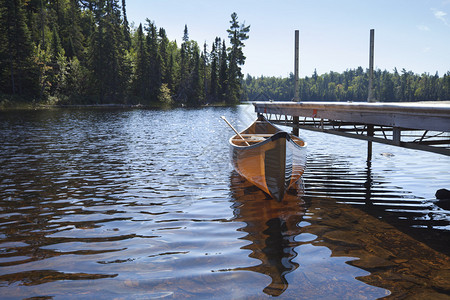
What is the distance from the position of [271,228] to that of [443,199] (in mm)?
5411

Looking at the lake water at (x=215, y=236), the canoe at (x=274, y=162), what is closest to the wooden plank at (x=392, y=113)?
the lake water at (x=215, y=236)

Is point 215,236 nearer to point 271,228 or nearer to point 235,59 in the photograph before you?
point 271,228

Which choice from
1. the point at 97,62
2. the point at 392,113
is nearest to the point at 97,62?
the point at 97,62

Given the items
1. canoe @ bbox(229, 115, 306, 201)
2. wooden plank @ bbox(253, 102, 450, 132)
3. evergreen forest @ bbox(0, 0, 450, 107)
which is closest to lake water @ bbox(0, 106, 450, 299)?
canoe @ bbox(229, 115, 306, 201)

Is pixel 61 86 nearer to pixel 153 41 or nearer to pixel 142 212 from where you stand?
pixel 153 41

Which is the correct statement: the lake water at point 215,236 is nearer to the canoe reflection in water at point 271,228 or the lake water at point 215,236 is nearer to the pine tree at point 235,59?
the canoe reflection in water at point 271,228

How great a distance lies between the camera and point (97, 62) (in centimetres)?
8544

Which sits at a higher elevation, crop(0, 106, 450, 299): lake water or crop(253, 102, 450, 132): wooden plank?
crop(253, 102, 450, 132): wooden plank

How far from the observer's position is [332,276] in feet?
15.7

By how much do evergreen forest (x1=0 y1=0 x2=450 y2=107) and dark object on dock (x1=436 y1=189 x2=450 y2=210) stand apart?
227ft

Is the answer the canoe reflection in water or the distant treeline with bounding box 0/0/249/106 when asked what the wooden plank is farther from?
the distant treeline with bounding box 0/0/249/106

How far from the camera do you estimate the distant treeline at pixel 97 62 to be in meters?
66.8

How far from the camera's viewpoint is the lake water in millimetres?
4488

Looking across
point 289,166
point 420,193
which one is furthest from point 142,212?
point 420,193
